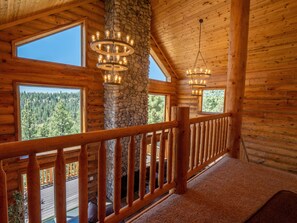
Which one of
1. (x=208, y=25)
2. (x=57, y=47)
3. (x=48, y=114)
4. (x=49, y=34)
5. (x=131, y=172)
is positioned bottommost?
(x=131, y=172)

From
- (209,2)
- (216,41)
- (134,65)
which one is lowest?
(134,65)

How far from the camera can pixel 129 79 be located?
515 cm

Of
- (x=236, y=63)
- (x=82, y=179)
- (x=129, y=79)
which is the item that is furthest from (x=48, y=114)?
(x=236, y=63)

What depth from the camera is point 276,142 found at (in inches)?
197

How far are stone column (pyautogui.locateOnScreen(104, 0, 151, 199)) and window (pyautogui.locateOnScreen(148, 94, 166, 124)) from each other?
133 cm

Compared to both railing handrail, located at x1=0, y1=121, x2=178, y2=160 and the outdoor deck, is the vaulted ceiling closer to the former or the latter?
railing handrail, located at x1=0, y1=121, x2=178, y2=160

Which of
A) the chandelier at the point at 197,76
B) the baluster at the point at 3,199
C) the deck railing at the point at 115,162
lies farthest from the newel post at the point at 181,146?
the chandelier at the point at 197,76

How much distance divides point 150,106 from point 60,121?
3355mm

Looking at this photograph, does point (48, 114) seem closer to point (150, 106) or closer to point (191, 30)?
point (150, 106)

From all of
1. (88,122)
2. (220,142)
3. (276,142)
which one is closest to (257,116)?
(276,142)

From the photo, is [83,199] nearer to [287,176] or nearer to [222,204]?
[222,204]

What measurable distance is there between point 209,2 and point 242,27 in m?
2.11

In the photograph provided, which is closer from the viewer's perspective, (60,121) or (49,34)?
(49,34)

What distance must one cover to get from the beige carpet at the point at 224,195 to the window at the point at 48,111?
3772 mm
